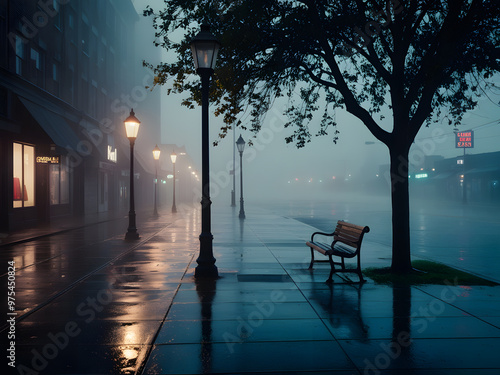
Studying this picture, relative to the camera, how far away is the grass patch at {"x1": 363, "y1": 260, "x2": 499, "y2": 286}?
8875 mm

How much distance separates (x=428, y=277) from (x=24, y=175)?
20.4 meters

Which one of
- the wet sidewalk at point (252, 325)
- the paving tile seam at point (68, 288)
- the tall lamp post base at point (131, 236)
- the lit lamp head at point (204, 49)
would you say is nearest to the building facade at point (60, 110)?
the tall lamp post base at point (131, 236)

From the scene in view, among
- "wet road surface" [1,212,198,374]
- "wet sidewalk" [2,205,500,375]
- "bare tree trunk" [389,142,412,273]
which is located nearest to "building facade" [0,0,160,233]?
"wet road surface" [1,212,198,374]

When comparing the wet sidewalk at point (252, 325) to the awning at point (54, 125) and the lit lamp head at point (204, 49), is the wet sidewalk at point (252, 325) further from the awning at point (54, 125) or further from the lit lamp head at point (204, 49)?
the awning at point (54, 125)

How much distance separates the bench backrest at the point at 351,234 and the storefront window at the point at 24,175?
56.4ft

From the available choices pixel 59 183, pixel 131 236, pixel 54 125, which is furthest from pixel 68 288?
pixel 59 183

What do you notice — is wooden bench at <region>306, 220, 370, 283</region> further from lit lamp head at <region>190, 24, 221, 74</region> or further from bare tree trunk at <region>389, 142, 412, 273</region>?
lit lamp head at <region>190, 24, 221, 74</region>

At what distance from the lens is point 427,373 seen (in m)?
4.50

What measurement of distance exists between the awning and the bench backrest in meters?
16.9

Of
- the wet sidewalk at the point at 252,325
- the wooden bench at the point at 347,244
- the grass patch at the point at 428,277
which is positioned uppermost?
the wooden bench at the point at 347,244

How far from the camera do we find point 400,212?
9.97 metres

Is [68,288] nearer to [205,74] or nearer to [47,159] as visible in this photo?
[205,74]

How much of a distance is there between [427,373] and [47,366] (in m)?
3.94

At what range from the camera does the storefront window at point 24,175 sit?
21656 mm
